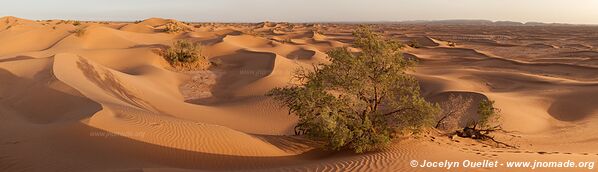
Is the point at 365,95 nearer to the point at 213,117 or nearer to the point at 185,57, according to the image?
the point at 213,117

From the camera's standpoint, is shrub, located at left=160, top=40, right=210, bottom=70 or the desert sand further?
shrub, located at left=160, top=40, right=210, bottom=70

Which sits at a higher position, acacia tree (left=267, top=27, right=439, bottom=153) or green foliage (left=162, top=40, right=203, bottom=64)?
acacia tree (left=267, top=27, right=439, bottom=153)

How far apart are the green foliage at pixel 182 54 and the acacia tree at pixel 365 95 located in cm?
1503

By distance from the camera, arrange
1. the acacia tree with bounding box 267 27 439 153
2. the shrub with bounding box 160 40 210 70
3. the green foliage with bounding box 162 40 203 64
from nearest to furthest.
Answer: the acacia tree with bounding box 267 27 439 153 < the shrub with bounding box 160 40 210 70 < the green foliage with bounding box 162 40 203 64

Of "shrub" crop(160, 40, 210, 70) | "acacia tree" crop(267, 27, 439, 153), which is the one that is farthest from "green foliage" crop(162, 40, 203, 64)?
"acacia tree" crop(267, 27, 439, 153)

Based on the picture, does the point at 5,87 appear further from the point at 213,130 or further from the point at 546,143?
the point at 546,143

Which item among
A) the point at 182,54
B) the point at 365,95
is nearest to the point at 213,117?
the point at 365,95

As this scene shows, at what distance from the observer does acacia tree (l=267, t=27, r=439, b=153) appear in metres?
9.02

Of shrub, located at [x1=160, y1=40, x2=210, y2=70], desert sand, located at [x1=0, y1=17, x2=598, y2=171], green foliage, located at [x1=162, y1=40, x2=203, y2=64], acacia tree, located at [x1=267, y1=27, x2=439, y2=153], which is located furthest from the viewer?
green foliage, located at [x1=162, y1=40, x2=203, y2=64]

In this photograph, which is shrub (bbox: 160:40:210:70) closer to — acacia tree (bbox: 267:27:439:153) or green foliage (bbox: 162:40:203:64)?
green foliage (bbox: 162:40:203:64)

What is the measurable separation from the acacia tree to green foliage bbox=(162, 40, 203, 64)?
15.0 metres

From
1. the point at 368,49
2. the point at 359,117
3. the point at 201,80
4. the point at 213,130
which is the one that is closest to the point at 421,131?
the point at 359,117

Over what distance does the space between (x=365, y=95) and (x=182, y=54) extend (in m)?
Result: 16.1

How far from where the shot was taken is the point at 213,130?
9.66 metres
